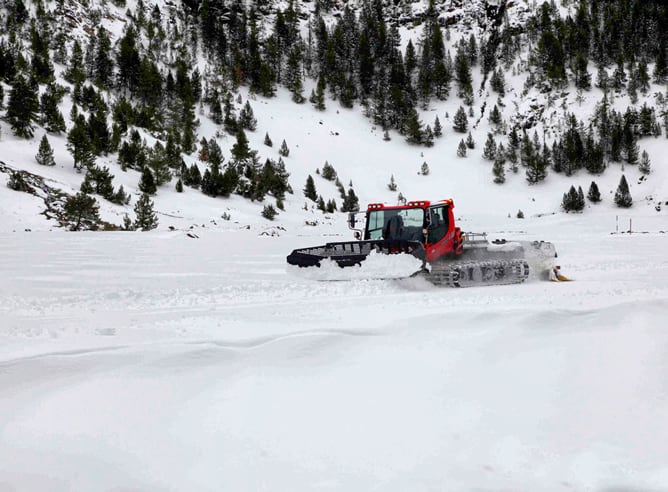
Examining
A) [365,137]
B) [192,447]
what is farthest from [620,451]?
[365,137]

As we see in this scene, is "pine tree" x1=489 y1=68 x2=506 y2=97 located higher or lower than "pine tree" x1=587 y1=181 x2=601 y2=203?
higher

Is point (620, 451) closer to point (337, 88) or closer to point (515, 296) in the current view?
point (515, 296)

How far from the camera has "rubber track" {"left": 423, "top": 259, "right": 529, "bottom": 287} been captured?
249 inches

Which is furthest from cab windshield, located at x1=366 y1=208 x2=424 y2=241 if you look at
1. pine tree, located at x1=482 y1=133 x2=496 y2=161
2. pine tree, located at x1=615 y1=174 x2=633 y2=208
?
pine tree, located at x1=482 y1=133 x2=496 y2=161

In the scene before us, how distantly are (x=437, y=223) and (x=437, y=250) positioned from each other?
1.65 feet

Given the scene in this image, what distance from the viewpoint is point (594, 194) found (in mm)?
40188

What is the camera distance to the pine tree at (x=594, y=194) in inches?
1576

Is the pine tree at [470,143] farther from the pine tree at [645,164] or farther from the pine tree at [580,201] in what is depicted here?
the pine tree at [645,164]

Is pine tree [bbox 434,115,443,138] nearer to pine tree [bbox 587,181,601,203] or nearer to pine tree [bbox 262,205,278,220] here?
pine tree [bbox 587,181,601,203]

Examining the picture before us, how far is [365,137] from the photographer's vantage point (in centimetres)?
6000

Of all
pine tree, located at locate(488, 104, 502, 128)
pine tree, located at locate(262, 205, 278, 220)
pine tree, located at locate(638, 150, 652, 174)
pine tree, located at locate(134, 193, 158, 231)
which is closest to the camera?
pine tree, located at locate(134, 193, 158, 231)

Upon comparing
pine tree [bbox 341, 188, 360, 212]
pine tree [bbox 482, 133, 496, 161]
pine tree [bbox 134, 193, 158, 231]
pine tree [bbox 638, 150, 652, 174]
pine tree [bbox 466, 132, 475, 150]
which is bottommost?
pine tree [bbox 134, 193, 158, 231]

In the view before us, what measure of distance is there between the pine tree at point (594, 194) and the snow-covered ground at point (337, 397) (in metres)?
42.3

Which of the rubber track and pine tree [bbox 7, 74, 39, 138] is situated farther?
pine tree [bbox 7, 74, 39, 138]
